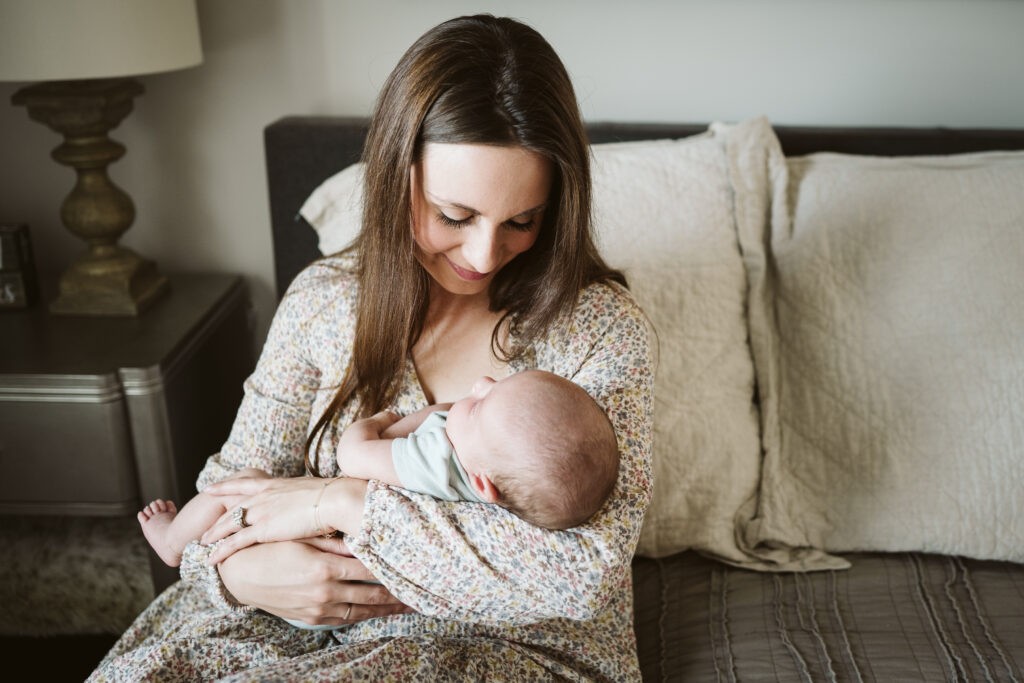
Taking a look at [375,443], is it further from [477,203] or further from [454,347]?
[477,203]

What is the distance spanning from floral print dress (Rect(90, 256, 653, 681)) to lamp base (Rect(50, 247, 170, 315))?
0.67 m

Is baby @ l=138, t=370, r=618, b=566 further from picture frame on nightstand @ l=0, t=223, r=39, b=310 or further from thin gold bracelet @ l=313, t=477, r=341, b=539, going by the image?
picture frame on nightstand @ l=0, t=223, r=39, b=310

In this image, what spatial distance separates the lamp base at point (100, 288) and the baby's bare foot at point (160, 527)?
0.64 m

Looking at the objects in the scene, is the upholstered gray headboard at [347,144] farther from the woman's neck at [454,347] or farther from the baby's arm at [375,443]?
the baby's arm at [375,443]

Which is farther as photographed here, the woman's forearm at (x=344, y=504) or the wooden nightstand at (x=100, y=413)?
the wooden nightstand at (x=100, y=413)

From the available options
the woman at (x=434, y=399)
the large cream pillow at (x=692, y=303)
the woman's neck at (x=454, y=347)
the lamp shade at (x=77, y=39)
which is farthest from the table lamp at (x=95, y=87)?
the woman's neck at (x=454, y=347)

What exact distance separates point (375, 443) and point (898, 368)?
96cm

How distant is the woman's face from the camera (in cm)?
108

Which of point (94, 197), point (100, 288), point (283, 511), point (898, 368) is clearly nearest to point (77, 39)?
point (94, 197)

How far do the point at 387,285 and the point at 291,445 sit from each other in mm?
324

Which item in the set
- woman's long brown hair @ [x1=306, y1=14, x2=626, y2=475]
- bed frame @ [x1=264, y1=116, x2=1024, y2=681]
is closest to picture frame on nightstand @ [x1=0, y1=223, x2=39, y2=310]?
woman's long brown hair @ [x1=306, y1=14, x2=626, y2=475]

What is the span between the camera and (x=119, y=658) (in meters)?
1.17

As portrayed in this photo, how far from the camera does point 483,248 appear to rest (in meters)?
1.12

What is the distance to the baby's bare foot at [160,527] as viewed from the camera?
1.32 m
